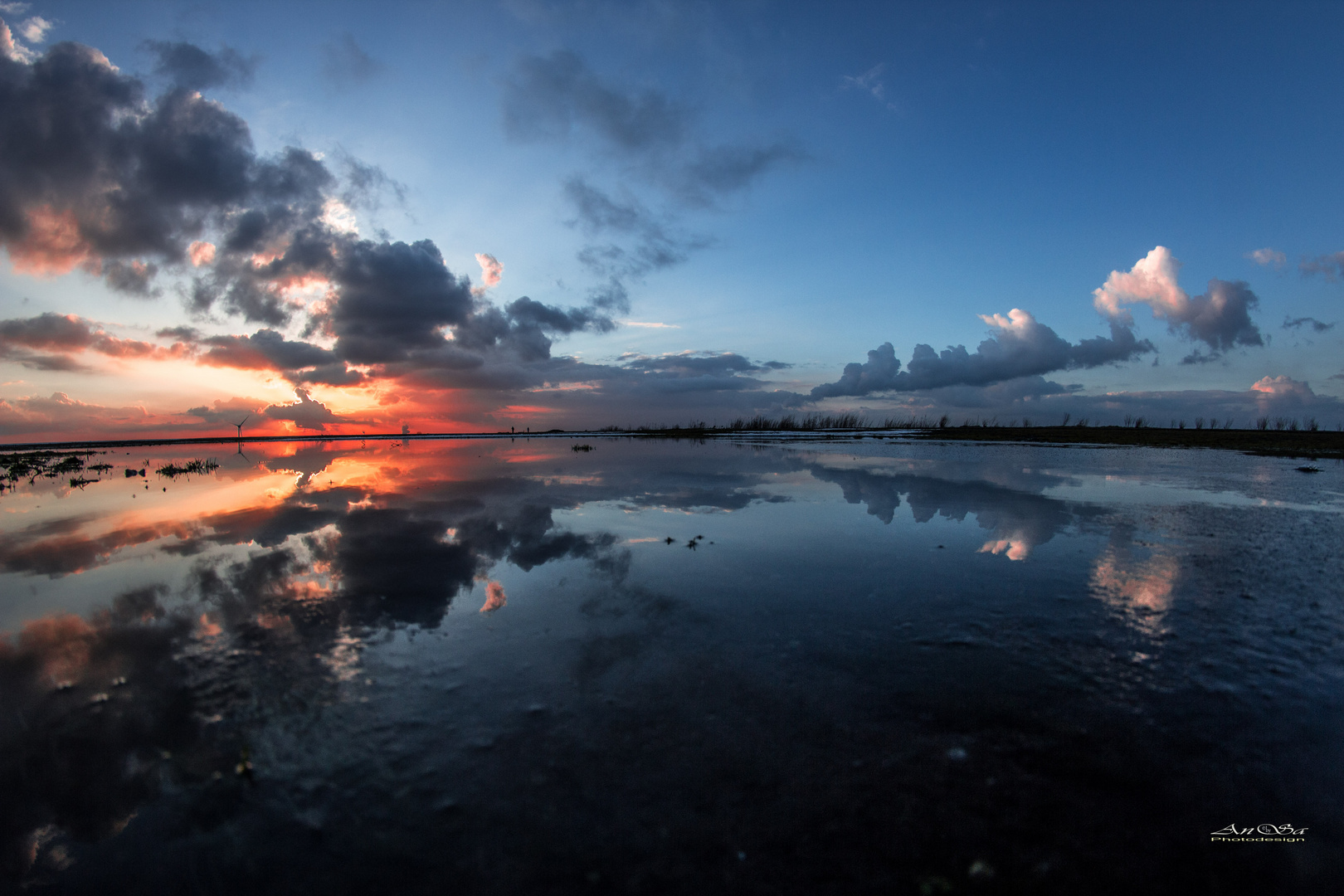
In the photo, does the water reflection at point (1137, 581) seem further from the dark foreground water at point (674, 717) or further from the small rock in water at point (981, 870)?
the small rock in water at point (981, 870)

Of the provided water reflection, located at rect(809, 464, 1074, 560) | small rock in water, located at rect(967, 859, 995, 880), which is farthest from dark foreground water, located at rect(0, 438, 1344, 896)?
water reflection, located at rect(809, 464, 1074, 560)

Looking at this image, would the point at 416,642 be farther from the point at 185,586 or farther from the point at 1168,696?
the point at 1168,696

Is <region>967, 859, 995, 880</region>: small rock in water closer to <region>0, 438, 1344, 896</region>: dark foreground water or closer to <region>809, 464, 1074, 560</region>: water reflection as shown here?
<region>0, 438, 1344, 896</region>: dark foreground water

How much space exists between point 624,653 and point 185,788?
11.1 ft

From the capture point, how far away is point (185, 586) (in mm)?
7754

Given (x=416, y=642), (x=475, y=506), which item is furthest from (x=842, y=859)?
(x=475, y=506)
